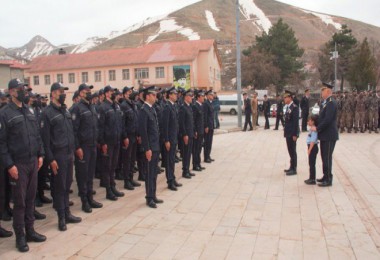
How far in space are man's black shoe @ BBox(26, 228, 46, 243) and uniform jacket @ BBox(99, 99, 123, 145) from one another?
2.27 metres

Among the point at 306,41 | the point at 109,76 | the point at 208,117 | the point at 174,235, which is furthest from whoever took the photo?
the point at 306,41

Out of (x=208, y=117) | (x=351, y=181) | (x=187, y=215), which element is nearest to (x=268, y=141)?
(x=208, y=117)

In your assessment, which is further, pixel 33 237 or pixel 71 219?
pixel 71 219

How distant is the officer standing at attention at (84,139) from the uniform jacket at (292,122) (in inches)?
178

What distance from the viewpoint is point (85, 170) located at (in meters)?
5.87

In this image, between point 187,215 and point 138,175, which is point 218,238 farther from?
point 138,175

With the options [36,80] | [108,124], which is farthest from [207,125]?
[36,80]

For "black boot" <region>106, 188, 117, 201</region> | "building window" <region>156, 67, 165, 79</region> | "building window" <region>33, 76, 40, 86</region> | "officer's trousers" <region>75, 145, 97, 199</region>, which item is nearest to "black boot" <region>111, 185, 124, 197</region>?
"black boot" <region>106, 188, 117, 201</region>

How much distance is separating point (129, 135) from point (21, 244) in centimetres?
359

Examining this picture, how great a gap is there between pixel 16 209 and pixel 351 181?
21.2ft

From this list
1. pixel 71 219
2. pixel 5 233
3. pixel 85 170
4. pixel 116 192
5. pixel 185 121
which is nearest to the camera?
pixel 5 233

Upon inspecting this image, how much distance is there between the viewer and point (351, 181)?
7.83 m

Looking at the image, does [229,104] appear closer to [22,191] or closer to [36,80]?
[36,80]

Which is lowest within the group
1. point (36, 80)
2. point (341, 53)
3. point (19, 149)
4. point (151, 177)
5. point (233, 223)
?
point (233, 223)
